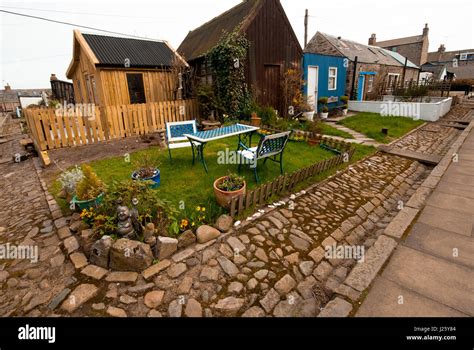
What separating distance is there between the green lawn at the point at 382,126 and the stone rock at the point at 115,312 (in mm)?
9547

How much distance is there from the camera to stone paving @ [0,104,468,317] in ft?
8.34

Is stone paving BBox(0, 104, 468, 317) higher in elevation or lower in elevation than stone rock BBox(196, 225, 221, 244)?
lower

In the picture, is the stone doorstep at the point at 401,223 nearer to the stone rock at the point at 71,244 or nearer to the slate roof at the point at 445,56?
the stone rock at the point at 71,244

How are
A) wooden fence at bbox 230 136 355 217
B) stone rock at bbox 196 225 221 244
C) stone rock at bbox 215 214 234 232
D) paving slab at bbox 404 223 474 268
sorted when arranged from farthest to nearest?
wooden fence at bbox 230 136 355 217 → stone rock at bbox 215 214 234 232 → stone rock at bbox 196 225 221 244 → paving slab at bbox 404 223 474 268

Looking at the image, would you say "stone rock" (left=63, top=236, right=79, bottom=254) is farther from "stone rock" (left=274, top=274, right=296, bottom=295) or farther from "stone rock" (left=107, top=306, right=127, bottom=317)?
"stone rock" (left=274, top=274, right=296, bottom=295)

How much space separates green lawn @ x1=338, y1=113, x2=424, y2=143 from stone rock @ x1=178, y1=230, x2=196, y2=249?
840cm

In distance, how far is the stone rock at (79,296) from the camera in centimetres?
247

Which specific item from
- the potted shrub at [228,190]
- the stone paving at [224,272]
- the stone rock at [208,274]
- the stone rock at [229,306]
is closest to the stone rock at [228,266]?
the stone paving at [224,272]

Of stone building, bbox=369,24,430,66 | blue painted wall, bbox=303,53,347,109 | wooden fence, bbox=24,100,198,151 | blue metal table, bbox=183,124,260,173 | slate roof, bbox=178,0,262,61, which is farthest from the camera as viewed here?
stone building, bbox=369,24,430,66

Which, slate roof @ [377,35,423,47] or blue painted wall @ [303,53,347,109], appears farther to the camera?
slate roof @ [377,35,423,47]

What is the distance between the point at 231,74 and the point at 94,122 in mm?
5983

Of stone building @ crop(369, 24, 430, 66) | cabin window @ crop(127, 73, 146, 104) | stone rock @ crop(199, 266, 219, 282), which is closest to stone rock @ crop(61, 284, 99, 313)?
stone rock @ crop(199, 266, 219, 282)
